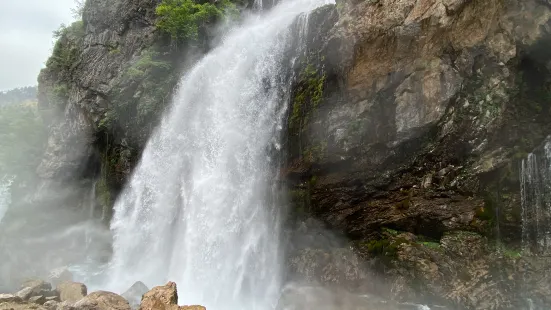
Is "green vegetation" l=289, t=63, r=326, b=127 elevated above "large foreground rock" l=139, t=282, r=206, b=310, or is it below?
above

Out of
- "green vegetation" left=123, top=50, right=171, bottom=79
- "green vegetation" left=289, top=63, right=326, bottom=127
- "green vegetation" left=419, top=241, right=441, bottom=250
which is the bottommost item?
"green vegetation" left=419, top=241, right=441, bottom=250

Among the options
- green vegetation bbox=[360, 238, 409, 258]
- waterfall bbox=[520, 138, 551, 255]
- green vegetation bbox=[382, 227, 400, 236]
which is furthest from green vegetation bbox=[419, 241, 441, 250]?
waterfall bbox=[520, 138, 551, 255]

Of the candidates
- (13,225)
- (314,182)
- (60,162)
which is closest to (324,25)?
(314,182)

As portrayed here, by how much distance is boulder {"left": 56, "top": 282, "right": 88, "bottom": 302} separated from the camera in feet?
45.8

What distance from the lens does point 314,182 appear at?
1541 centimetres

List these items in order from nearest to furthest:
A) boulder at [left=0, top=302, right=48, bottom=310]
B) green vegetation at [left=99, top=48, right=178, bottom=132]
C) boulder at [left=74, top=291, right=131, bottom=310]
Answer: boulder at [left=74, top=291, right=131, bottom=310]
boulder at [left=0, top=302, right=48, bottom=310]
green vegetation at [left=99, top=48, right=178, bottom=132]

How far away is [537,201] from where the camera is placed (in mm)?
12117

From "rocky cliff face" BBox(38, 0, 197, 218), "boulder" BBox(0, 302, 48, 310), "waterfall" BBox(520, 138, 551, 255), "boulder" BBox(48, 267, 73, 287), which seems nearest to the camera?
"boulder" BBox(0, 302, 48, 310)

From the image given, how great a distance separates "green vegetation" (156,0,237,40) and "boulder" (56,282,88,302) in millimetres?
13365

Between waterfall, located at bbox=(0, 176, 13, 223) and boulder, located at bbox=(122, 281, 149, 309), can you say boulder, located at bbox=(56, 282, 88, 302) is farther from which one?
waterfall, located at bbox=(0, 176, 13, 223)

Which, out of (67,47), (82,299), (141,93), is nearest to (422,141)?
(82,299)

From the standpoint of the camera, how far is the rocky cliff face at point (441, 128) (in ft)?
40.9

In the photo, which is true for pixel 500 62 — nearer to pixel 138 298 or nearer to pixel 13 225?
pixel 138 298

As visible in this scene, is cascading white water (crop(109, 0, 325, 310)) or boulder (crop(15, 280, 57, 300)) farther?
cascading white water (crop(109, 0, 325, 310))
